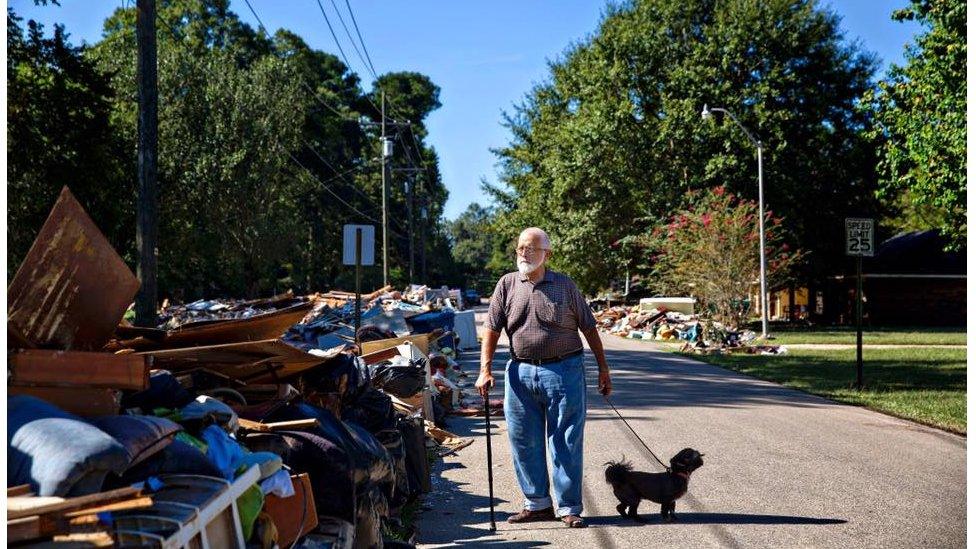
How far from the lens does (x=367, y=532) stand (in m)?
5.52

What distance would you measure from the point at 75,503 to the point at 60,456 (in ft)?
0.71

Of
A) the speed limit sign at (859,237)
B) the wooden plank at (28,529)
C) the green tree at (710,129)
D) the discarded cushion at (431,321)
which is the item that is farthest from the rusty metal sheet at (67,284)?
the green tree at (710,129)

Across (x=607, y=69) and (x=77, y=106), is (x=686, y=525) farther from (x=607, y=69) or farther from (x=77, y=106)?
(x=607, y=69)

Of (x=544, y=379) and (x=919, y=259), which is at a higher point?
(x=919, y=259)

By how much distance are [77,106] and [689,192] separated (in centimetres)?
2617

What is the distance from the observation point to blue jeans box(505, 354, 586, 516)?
6.79 meters

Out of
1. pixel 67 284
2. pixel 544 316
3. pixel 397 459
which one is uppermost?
pixel 67 284

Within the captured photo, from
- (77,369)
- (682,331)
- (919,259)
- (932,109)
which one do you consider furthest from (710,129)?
(77,369)

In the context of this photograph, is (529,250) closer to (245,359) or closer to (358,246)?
(245,359)

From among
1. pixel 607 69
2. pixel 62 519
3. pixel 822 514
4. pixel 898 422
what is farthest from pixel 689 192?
pixel 62 519

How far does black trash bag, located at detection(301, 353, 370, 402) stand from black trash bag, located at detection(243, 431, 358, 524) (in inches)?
63.2

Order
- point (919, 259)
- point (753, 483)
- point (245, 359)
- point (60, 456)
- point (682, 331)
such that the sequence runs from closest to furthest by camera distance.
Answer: point (60, 456) → point (245, 359) → point (753, 483) → point (682, 331) → point (919, 259)

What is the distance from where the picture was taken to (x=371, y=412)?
7086 mm

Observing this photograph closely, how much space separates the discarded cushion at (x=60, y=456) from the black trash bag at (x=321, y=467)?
5.39ft
